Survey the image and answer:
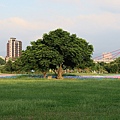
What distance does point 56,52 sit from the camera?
3847 cm

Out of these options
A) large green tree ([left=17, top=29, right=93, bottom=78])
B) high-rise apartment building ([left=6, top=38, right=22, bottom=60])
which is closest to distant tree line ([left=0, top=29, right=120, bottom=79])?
large green tree ([left=17, top=29, right=93, bottom=78])

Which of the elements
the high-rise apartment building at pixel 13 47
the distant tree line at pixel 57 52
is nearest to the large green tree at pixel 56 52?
the distant tree line at pixel 57 52

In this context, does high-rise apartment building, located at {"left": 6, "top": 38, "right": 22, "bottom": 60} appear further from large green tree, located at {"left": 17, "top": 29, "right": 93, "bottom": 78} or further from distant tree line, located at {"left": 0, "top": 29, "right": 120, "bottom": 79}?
large green tree, located at {"left": 17, "top": 29, "right": 93, "bottom": 78}

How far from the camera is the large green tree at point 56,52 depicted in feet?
125

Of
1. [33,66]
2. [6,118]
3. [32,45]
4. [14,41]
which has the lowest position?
[6,118]

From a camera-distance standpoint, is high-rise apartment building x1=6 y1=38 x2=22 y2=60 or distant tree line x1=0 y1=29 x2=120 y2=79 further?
high-rise apartment building x1=6 y1=38 x2=22 y2=60

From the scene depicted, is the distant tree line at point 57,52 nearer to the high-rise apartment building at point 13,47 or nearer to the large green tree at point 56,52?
the large green tree at point 56,52

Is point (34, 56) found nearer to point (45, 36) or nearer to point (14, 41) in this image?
point (45, 36)

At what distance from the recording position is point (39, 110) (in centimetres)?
938

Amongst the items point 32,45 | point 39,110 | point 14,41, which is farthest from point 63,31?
point 14,41

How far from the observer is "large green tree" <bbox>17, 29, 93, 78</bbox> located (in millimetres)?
38250

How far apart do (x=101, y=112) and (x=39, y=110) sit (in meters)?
1.91

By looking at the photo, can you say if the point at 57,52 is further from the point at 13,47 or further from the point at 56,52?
the point at 13,47

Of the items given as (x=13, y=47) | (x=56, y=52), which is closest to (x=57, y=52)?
(x=56, y=52)
